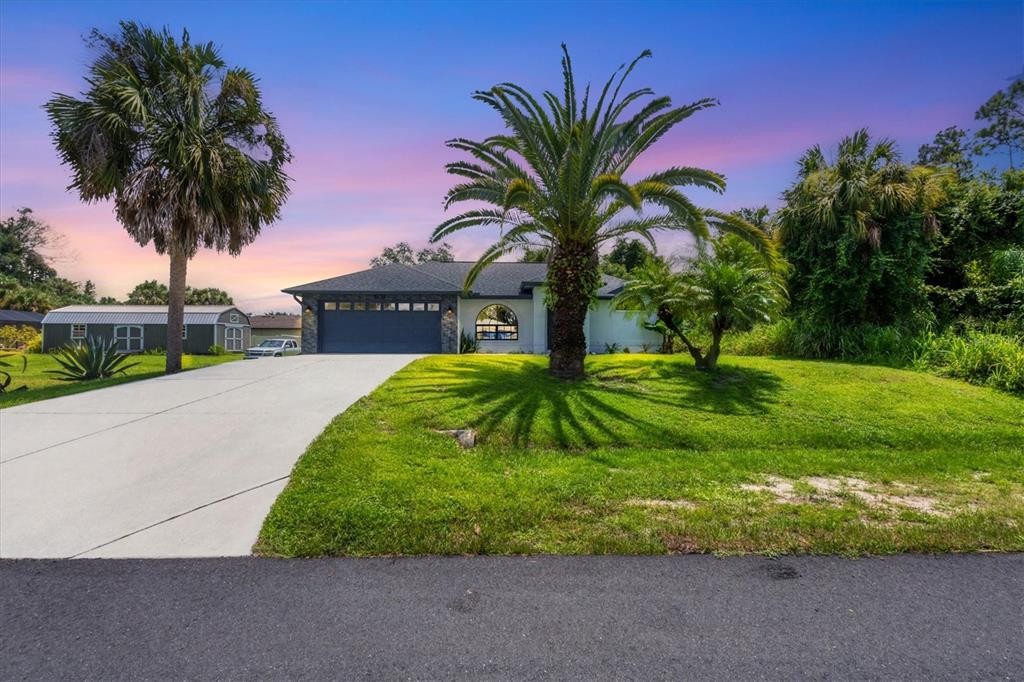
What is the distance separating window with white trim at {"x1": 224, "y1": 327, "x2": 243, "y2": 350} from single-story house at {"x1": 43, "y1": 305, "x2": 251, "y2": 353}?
37.3 inches

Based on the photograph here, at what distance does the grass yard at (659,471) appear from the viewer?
3787 mm

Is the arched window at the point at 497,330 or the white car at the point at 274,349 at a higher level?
the arched window at the point at 497,330

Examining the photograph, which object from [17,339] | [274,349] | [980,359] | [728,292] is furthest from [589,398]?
[17,339]

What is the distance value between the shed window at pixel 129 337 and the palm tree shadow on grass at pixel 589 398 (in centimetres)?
2864

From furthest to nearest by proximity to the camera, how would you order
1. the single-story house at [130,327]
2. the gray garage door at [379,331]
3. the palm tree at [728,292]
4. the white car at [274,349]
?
the single-story house at [130,327], the white car at [274,349], the gray garage door at [379,331], the palm tree at [728,292]

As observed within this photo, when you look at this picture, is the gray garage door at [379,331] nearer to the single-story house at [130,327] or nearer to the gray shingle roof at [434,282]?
the gray shingle roof at [434,282]

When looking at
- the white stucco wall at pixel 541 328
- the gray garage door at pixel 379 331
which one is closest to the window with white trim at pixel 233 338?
the gray garage door at pixel 379 331

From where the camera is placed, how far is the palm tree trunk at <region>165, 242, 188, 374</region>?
13203 mm

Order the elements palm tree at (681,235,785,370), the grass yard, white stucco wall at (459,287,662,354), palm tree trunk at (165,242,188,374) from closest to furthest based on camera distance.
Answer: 1. the grass yard
2. palm tree at (681,235,785,370)
3. palm tree trunk at (165,242,188,374)
4. white stucco wall at (459,287,662,354)

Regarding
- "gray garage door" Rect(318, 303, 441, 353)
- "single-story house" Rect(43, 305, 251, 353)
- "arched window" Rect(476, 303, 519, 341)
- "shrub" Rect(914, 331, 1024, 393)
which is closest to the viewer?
"shrub" Rect(914, 331, 1024, 393)

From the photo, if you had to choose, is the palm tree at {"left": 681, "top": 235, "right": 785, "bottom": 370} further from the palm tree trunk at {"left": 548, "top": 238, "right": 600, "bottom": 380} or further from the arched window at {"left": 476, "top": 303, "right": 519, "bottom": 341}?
the arched window at {"left": 476, "top": 303, "right": 519, "bottom": 341}

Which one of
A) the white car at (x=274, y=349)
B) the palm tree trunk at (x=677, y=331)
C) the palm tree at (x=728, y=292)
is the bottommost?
the white car at (x=274, y=349)

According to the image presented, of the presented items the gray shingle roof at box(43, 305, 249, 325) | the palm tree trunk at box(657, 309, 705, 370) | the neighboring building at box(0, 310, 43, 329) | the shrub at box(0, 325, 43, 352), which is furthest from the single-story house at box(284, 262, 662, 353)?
the neighboring building at box(0, 310, 43, 329)

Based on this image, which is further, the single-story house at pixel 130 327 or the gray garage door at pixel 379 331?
the single-story house at pixel 130 327
